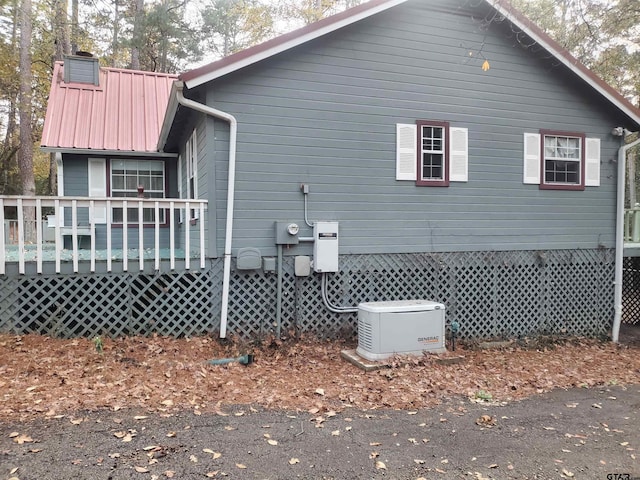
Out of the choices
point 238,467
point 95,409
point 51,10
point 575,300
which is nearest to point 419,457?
point 238,467

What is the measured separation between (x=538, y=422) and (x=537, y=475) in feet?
3.85

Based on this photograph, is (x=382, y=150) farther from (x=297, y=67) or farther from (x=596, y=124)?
(x=596, y=124)

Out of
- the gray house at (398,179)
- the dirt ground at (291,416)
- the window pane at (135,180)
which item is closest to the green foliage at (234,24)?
the window pane at (135,180)

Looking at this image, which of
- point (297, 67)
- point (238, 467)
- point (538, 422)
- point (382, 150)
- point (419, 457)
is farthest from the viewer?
point (382, 150)

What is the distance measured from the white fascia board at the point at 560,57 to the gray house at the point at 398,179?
33mm

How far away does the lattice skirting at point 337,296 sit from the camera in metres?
5.75

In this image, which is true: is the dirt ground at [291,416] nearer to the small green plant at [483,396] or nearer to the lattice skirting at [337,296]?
the small green plant at [483,396]

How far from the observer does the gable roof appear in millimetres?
6070

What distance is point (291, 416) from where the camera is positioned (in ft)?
13.3

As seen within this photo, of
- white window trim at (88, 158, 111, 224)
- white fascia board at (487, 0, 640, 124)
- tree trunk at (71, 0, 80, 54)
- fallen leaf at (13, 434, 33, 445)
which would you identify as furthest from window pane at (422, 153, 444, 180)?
tree trunk at (71, 0, 80, 54)

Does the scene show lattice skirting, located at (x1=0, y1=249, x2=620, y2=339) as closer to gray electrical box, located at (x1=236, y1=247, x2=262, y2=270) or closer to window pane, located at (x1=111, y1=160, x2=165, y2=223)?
gray electrical box, located at (x1=236, y1=247, x2=262, y2=270)

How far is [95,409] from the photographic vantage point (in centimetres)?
390

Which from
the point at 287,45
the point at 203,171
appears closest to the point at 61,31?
the point at 203,171

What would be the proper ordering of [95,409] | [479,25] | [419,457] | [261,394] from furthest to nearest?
[479,25] → [261,394] → [95,409] → [419,457]
